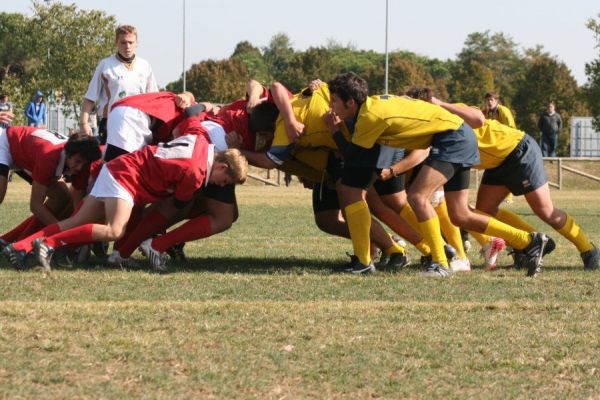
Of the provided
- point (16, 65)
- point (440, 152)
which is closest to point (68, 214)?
point (440, 152)

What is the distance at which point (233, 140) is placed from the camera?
369 inches

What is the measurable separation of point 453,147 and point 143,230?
107 inches

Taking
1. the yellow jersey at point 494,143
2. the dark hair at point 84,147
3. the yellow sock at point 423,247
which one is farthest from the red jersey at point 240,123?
the yellow jersey at point 494,143

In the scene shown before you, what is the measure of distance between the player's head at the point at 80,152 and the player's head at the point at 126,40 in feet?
4.01

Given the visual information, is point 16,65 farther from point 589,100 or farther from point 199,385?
point 199,385

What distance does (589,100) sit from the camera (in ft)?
127

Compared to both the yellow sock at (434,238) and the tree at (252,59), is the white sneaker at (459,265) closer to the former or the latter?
the yellow sock at (434,238)

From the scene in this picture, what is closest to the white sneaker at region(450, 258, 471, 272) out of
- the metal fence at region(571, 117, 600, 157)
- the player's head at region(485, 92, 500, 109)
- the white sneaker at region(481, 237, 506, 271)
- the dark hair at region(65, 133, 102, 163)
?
the white sneaker at region(481, 237, 506, 271)

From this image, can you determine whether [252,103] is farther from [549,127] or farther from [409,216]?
[549,127]

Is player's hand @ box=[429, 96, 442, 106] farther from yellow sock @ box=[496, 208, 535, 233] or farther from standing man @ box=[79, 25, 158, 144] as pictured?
standing man @ box=[79, 25, 158, 144]

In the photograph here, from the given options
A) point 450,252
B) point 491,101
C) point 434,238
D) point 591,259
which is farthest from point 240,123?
point 491,101

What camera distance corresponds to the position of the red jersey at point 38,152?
31.2 ft

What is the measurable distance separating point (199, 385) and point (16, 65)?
6498 centimetres

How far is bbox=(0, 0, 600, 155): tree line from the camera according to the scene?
45625 mm
